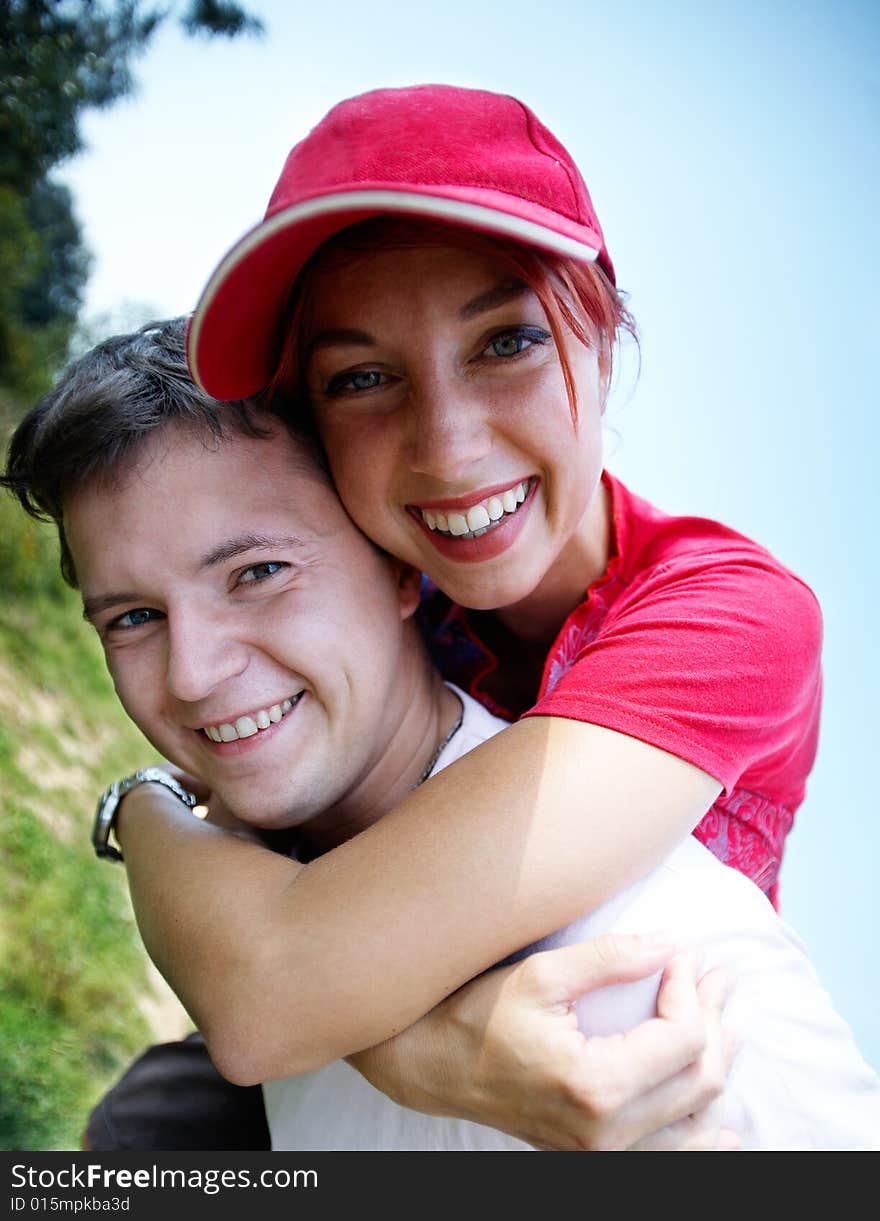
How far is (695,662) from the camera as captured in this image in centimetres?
130

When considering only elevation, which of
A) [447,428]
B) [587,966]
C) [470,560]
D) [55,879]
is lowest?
[55,879]

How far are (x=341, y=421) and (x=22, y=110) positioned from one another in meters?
2.62

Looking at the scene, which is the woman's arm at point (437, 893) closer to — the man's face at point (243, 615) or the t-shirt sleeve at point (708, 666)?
the t-shirt sleeve at point (708, 666)

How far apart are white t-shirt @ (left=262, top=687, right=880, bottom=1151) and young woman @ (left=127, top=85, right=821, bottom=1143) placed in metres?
0.07

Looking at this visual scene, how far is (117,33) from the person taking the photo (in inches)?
126

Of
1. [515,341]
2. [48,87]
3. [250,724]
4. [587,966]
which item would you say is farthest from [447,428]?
[48,87]

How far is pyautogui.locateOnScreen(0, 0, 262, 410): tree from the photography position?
3053 mm

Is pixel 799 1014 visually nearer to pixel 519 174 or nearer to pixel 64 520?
pixel 519 174

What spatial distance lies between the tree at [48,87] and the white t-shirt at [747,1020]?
2805 millimetres

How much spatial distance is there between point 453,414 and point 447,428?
2 cm

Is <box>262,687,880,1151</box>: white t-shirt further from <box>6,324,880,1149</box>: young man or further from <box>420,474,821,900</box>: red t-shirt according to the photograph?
<box>420,474,821,900</box>: red t-shirt

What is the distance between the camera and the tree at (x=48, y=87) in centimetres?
305

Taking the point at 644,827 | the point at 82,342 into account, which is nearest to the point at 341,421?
the point at 644,827

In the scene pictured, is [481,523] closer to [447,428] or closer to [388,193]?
[447,428]
